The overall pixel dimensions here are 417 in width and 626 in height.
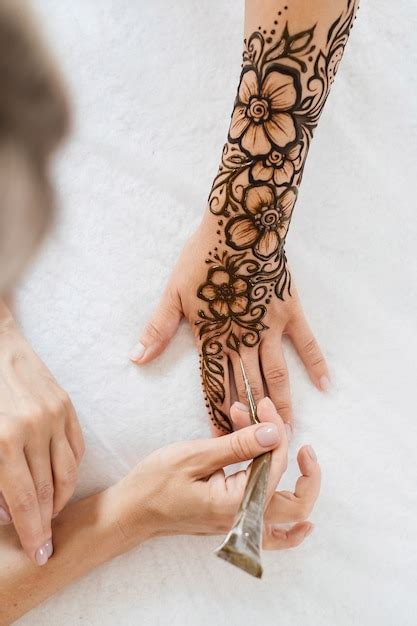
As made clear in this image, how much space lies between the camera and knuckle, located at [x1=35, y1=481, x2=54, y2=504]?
814 millimetres

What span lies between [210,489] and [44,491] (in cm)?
21

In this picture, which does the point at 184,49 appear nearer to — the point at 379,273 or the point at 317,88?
the point at 317,88

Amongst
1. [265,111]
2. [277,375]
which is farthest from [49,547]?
[265,111]

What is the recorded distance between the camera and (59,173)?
3.03 ft

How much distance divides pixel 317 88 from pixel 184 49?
26 cm

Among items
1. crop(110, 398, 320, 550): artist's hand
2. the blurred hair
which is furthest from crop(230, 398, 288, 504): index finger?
the blurred hair

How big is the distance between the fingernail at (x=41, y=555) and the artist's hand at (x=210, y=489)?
10 cm

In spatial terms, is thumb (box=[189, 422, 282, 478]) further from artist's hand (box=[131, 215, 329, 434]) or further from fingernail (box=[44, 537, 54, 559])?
fingernail (box=[44, 537, 54, 559])

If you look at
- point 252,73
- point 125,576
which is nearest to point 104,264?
point 252,73

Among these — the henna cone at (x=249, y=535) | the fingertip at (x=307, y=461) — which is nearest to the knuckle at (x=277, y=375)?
the fingertip at (x=307, y=461)

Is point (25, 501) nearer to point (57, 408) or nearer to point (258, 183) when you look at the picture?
point (57, 408)

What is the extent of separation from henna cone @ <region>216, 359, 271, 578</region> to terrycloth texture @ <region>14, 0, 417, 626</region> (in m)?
0.27

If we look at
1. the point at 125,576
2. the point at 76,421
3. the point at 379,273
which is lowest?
the point at 125,576

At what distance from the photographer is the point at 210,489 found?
2.65 ft
